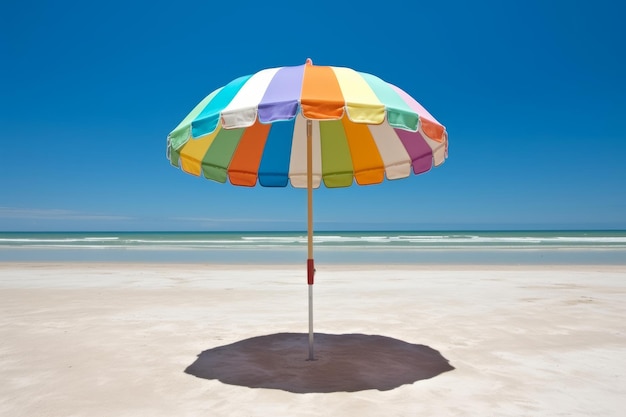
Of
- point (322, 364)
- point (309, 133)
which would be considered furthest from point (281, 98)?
point (322, 364)

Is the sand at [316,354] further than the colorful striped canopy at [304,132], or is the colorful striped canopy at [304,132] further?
the sand at [316,354]

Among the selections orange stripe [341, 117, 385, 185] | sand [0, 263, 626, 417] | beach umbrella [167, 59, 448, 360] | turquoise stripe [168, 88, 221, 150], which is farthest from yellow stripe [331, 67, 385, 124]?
sand [0, 263, 626, 417]

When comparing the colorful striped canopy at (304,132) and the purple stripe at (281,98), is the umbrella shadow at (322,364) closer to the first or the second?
the colorful striped canopy at (304,132)

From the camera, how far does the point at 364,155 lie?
5.78 m

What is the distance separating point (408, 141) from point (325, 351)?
2598mm

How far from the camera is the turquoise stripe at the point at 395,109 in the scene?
3676 mm

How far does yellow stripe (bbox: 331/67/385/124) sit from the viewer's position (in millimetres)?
3592

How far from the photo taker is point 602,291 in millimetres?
10609

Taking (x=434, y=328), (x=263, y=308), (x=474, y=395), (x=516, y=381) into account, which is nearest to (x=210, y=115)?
(x=474, y=395)

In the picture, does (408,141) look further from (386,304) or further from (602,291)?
(602,291)

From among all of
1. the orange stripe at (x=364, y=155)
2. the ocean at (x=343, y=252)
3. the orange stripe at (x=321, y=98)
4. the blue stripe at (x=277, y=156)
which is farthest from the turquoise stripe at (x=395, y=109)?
the ocean at (x=343, y=252)

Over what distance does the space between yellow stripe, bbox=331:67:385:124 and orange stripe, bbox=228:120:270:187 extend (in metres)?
1.83

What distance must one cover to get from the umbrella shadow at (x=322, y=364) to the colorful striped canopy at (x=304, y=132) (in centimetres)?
201

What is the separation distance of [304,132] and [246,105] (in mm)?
2141
